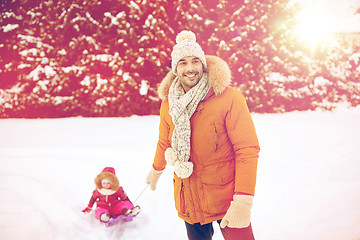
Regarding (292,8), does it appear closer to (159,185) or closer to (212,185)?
(159,185)

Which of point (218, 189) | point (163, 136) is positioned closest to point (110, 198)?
point (163, 136)

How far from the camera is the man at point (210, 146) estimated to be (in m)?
1.28

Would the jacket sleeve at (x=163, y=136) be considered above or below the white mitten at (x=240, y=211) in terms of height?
above

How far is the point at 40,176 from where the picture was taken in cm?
350

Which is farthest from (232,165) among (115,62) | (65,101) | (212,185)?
(65,101)

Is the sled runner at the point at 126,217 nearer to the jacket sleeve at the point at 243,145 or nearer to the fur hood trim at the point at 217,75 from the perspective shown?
the jacket sleeve at the point at 243,145

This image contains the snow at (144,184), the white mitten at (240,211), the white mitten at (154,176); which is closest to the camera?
the white mitten at (240,211)

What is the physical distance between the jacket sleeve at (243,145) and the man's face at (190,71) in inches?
11.8

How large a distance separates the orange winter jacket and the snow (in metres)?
0.98

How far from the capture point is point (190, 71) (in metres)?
1.47

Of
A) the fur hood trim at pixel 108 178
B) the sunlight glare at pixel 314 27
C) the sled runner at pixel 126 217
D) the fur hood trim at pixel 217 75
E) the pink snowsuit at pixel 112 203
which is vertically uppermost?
the sunlight glare at pixel 314 27

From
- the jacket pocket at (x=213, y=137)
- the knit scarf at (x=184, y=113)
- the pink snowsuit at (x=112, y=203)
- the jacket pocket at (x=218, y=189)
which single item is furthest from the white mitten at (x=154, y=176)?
the pink snowsuit at (x=112, y=203)

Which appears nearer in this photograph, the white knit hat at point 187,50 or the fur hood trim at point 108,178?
the white knit hat at point 187,50

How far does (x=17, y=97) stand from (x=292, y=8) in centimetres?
963
